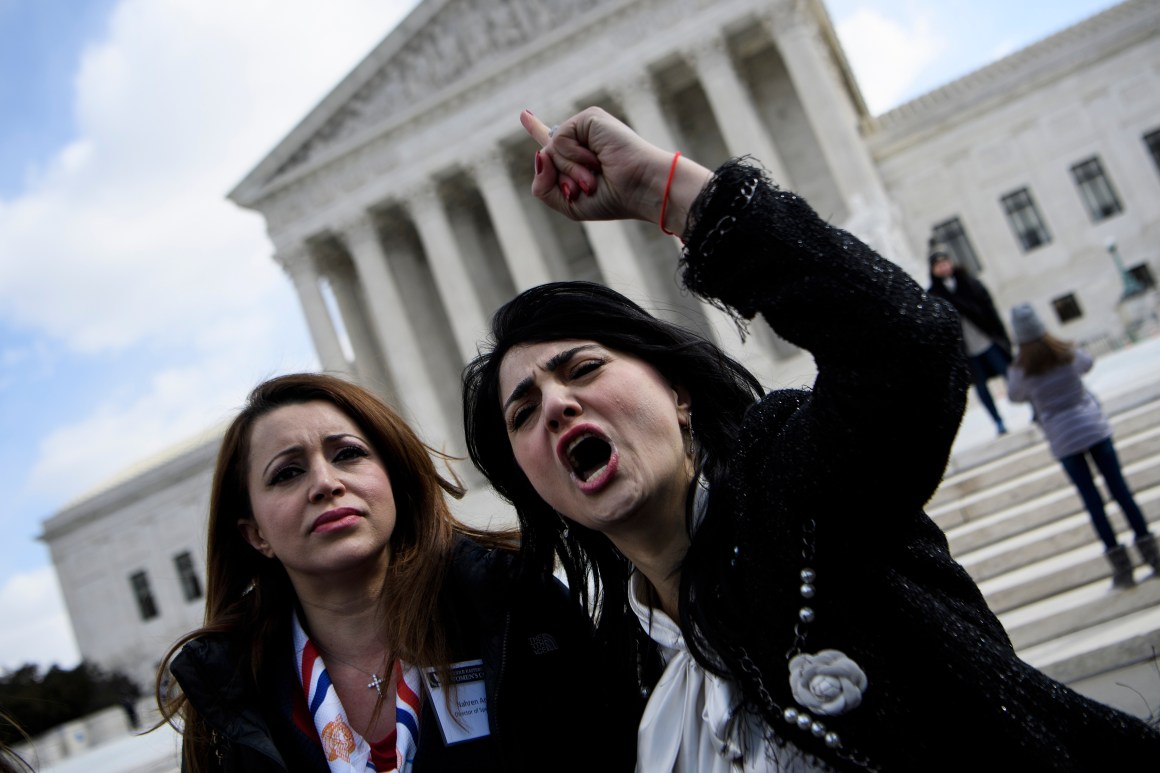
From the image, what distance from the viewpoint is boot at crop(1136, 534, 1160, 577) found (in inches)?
231

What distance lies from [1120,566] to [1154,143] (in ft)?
94.5

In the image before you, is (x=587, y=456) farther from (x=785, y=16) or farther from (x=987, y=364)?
(x=785, y=16)

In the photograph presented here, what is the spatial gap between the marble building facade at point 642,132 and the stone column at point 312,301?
0.18 feet

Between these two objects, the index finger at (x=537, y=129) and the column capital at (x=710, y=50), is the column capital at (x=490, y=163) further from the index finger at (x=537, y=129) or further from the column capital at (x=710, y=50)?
the index finger at (x=537, y=129)

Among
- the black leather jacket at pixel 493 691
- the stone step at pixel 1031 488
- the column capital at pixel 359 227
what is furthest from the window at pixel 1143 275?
the black leather jacket at pixel 493 691

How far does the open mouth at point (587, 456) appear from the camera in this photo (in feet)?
6.89

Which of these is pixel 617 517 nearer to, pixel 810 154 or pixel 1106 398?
pixel 1106 398

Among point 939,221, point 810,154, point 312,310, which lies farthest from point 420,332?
point 939,221

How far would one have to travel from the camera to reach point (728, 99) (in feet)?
82.6

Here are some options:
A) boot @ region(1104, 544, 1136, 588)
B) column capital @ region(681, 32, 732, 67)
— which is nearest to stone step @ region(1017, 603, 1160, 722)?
boot @ region(1104, 544, 1136, 588)

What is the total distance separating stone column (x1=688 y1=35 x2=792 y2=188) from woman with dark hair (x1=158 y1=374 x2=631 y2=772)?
2287cm

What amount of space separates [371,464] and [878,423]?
2075mm

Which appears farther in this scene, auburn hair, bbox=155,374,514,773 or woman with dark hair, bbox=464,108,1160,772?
auburn hair, bbox=155,374,514,773

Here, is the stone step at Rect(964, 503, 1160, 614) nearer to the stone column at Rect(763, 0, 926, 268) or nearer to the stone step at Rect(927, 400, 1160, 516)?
the stone step at Rect(927, 400, 1160, 516)
